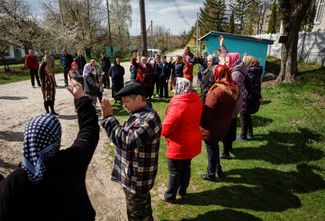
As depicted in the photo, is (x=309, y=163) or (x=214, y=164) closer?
(x=214, y=164)

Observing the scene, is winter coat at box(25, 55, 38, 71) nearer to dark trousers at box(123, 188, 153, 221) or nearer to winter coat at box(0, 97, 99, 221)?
dark trousers at box(123, 188, 153, 221)

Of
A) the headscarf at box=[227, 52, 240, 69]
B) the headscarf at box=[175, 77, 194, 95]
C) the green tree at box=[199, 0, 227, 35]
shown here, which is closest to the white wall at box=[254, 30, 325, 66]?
the headscarf at box=[227, 52, 240, 69]

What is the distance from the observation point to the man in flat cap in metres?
2.48

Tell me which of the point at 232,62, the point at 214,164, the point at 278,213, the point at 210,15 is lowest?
the point at 278,213

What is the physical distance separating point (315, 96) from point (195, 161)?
24.1 ft

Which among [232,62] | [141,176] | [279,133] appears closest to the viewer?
[141,176]

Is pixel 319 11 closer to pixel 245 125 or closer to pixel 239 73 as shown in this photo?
pixel 245 125

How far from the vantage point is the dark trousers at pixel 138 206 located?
2822 millimetres

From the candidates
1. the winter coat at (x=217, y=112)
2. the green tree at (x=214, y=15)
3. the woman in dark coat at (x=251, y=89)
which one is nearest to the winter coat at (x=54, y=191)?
the winter coat at (x=217, y=112)

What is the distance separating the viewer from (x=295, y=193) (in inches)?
169

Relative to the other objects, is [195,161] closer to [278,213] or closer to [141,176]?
[278,213]

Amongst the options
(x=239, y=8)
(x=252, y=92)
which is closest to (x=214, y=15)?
(x=239, y=8)

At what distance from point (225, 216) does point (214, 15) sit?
54.9m

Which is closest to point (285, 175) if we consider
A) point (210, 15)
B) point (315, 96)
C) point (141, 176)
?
point (141, 176)
